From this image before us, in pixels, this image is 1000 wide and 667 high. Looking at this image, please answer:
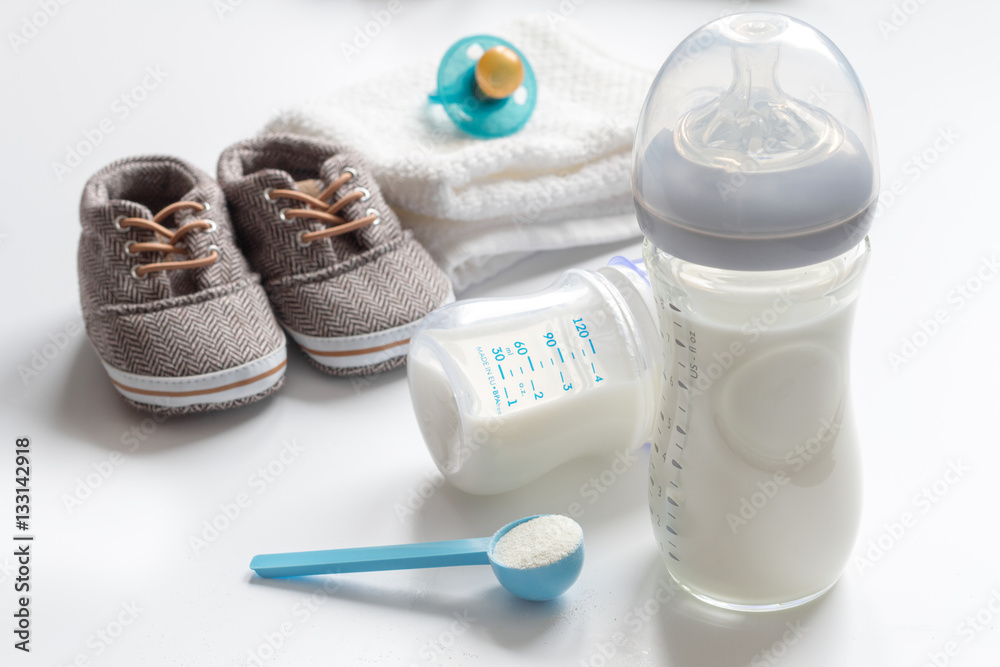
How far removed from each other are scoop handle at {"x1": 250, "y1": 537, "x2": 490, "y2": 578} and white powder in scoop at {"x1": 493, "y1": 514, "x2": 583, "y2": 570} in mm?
18

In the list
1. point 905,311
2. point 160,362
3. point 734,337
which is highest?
point 734,337

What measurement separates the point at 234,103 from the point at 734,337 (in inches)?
40.8

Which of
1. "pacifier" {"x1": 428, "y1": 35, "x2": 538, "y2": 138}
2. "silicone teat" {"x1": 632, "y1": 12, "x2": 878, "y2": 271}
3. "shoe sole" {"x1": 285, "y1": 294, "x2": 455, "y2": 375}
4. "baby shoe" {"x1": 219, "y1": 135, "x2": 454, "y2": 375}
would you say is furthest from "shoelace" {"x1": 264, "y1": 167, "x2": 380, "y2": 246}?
"silicone teat" {"x1": 632, "y1": 12, "x2": 878, "y2": 271}

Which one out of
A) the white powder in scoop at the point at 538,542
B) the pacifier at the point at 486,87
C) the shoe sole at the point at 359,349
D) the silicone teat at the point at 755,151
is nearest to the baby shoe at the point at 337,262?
the shoe sole at the point at 359,349

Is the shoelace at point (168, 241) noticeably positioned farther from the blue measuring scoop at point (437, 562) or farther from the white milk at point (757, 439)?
the white milk at point (757, 439)

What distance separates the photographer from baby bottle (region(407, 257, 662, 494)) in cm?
68

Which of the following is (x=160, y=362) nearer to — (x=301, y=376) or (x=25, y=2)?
(x=301, y=376)

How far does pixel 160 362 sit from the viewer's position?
832 millimetres

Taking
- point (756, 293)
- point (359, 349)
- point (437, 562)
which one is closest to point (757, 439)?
point (756, 293)

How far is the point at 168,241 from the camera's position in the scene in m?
0.89

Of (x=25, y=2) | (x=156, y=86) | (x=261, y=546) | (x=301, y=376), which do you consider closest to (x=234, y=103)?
(x=156, y=86)

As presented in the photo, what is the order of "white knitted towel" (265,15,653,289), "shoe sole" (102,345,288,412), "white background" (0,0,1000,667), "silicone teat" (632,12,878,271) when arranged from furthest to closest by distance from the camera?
"white knitted towel" (265,15,653,289) → "shoe sole" (102,345,288,412) → "white background" (0,0,1000,667) → "silicone teat" (632,12,878,271)

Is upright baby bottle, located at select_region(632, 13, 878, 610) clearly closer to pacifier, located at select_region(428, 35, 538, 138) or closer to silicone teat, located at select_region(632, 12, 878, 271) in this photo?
silicone teat, located at select_region(632, 12, 878, 271)

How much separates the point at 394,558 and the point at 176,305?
0.37 meters
